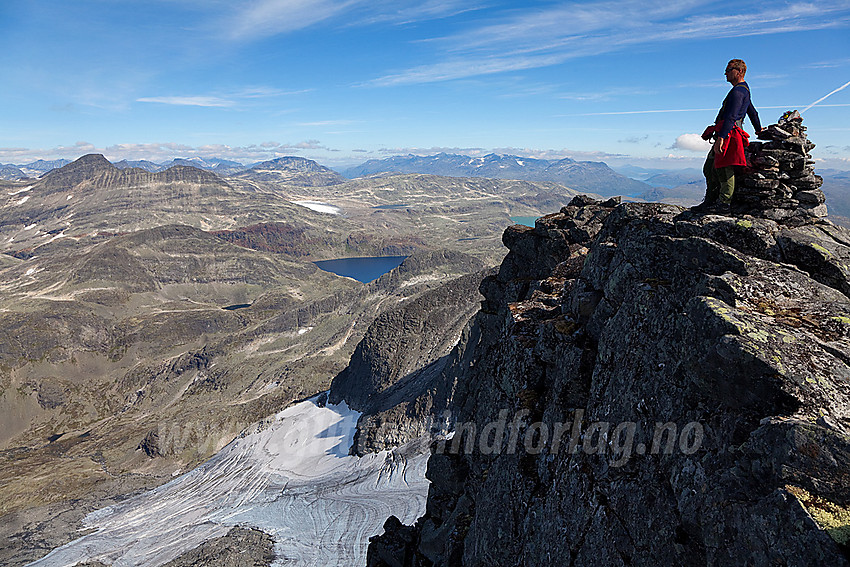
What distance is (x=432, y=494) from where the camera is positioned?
26.2 meters

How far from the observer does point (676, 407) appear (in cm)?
1103

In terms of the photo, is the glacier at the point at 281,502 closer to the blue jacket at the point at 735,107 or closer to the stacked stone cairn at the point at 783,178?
the stacked stone cairn at the point at 783,178

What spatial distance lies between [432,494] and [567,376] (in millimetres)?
14307

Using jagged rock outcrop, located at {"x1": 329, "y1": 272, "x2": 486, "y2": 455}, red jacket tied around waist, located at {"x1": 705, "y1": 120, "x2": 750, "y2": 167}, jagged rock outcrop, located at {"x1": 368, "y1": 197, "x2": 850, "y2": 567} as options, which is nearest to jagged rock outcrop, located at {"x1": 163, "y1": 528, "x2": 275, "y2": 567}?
jagged rock outcrop, located at {"x1": 329, "y1": 272, "x2": 486, "y2": 455}

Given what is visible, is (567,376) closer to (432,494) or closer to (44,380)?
(432,494)

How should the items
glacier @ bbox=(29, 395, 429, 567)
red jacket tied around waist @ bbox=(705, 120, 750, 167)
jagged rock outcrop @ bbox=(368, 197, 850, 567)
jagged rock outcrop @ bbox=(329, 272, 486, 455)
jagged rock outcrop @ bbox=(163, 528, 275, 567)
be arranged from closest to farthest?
jagged rock outcrop @ bbox=(368, 197, 850, 567) < red jacket tied around waist @ bbox=(705, 120, 750, 167) < jagged rock outcrop @ bbox=(163, 528, 275, 567) < glacier @ bbox=(29, 395, 429, 567) < jagged rock outcrop @ bbox=(329, 272, 486, 455)

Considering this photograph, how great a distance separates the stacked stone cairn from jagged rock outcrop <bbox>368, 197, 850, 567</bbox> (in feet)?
1.87

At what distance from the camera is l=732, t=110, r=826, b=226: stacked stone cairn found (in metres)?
13.2

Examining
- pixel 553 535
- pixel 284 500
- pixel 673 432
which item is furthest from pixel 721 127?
pixel 284 500

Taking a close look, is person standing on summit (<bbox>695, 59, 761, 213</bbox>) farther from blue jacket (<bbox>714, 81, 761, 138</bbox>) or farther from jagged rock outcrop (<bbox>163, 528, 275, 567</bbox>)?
jagged rock outcrop (<bbox>163, 528, 275, 567</bbox>)

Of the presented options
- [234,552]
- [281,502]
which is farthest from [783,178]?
[281,502]

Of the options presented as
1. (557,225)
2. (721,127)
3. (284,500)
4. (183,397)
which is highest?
(721,127)

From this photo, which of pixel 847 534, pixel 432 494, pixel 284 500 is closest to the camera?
pixel 847 534

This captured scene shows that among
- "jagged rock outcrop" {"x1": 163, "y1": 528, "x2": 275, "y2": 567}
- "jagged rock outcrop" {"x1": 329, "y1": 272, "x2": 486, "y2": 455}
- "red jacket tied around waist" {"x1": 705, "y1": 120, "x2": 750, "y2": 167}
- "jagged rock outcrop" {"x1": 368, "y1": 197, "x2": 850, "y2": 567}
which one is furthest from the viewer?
"jagged rock outcrop" {"x1": 329, "y1": 272, "x2": 486, "y2": 455}
